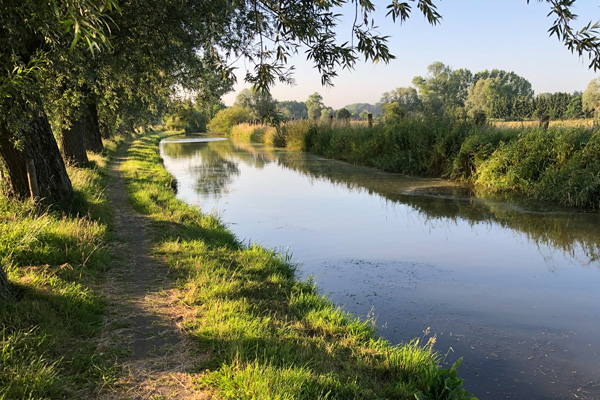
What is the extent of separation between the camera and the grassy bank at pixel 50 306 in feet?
9.04

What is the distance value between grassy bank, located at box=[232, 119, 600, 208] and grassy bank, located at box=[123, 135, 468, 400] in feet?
7.70

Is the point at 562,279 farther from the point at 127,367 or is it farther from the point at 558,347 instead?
the point at 127,367

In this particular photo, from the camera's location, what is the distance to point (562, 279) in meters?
6.00

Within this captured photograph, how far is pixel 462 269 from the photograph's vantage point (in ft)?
21.0

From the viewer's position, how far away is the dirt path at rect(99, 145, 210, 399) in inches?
114

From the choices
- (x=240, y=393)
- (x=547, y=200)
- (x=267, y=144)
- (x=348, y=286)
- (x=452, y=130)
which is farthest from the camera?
(x=267, y=144)

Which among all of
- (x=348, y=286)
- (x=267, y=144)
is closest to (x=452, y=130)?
(x=348, y=286)

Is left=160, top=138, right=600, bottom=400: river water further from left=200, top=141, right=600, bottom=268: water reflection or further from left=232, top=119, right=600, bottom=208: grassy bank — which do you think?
left=232, top=119, right=600, bottom=208: grassy bank

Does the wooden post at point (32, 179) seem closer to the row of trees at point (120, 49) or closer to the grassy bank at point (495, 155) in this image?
the row of trees at point (120, 49)

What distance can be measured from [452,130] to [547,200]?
5180mm

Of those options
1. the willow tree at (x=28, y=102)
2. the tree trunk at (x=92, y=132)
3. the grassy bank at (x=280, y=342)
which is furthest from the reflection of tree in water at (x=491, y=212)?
the tree trunk at (x=92, y=132)

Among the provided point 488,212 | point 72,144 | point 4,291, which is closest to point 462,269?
point 488,212

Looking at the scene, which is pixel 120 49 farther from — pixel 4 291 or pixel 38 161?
pixel 4 291

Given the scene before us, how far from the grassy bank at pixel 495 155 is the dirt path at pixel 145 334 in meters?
2.82
